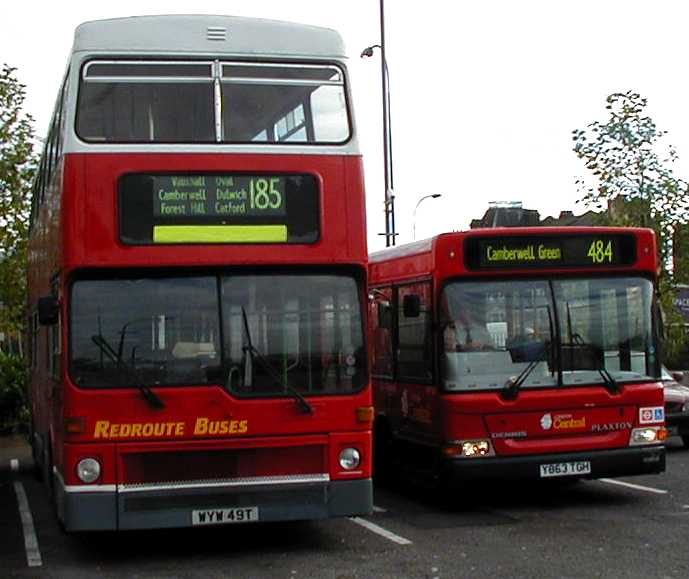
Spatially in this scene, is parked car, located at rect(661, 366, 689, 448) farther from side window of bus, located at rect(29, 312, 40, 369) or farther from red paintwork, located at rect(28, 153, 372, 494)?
red paintwork, located at rect(28, 153, 372, 494)

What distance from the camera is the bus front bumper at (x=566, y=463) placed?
12961 millimetres

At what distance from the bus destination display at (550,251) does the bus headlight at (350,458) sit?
322cm

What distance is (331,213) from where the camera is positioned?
10828 millimetres

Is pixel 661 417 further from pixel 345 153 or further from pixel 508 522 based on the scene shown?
pixel 345 153

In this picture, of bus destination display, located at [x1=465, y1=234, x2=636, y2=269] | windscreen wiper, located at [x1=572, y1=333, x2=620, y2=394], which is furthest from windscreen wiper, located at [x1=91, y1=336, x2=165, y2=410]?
windscreen wiper, located at [x1=572, y1=333, x2=620, y2=394]

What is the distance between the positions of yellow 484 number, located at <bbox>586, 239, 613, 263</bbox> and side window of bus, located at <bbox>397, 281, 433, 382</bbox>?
1.77 meters

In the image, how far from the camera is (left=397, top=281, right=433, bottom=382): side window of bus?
44.6 feet

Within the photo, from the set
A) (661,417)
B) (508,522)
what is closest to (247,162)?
(508,522)

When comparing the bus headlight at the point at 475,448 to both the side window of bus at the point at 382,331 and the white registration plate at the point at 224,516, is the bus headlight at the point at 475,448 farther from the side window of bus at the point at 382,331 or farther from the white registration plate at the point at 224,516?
the white registration plate at the point at 224,516

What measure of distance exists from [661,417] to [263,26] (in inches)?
237

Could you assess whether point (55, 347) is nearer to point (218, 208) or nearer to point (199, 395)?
point (199, 395)

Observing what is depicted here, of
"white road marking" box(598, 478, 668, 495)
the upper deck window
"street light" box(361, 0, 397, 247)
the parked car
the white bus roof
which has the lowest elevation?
"white road marking" box(598, 478, 668, 495)

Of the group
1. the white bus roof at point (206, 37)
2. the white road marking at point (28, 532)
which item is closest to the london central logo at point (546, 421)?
the white bus roof at point (206, 37)

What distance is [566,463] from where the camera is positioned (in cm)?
1316
